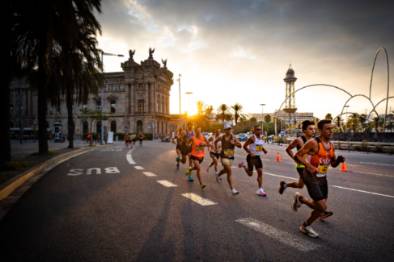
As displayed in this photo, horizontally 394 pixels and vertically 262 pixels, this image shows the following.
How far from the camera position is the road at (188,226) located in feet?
11.8

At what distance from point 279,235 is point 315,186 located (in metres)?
0.95

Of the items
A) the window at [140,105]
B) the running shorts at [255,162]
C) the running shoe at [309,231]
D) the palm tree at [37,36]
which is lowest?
the running shoe at [309,231]

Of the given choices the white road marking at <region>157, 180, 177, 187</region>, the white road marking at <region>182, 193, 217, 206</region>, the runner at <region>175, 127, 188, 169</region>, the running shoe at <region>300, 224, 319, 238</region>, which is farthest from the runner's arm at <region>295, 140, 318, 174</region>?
the runner at <region>175, 127, 188, 169</region>

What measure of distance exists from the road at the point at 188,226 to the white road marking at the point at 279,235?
0.04 ft

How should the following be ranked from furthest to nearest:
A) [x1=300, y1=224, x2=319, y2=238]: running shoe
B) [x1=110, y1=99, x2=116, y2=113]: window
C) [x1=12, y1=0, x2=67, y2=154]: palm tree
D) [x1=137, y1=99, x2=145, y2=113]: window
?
[x1=110, y1=99, x2=116, y2=113]: window
[x1=137, y1=99, x2=145, y2=113]: window
[x1=12, y1=0, x2=67, y2=154]: palm tree
[x1=300, y1=224, x2=319, y2=238]: running shoe

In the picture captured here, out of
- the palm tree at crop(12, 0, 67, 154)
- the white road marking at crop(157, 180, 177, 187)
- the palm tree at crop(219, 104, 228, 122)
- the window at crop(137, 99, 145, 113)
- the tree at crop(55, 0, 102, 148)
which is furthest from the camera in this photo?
the palm tree at crop(219, 104, 228, 122)

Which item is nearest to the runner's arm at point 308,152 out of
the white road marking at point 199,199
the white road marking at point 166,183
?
the white road marking at point 199,199

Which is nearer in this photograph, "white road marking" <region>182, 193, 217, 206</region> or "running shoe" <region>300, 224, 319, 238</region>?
"running shoe" <region>300, 224, 319, 238</region>

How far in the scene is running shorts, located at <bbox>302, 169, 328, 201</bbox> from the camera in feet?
13.8

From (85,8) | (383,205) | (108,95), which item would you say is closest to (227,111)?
(108,95)

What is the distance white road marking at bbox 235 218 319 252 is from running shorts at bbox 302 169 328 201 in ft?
2.29

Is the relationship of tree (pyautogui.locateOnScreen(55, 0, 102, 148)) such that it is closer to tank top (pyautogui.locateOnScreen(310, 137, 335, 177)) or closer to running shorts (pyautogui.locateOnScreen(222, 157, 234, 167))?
running shorts (pyautogui.locateOnScreen(222, 157, 234, 167))

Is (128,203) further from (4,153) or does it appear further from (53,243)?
(4,153)

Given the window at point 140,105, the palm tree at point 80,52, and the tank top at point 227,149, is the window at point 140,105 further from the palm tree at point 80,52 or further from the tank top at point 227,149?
the tank top at point 227,149
